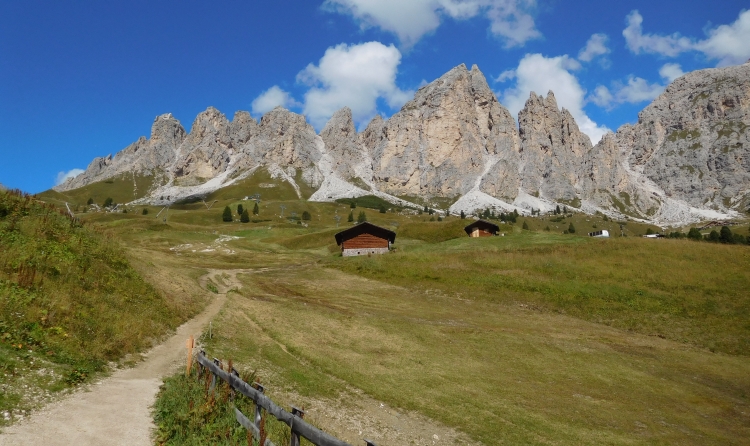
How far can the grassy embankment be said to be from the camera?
1883cm

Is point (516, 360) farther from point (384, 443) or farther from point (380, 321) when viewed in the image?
point (384, 443)

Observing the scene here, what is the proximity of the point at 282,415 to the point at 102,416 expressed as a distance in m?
6.18

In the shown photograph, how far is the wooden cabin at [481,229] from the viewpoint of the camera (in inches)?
3693

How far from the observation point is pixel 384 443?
14.5m

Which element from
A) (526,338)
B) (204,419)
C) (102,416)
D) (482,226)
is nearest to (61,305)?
(102,416)

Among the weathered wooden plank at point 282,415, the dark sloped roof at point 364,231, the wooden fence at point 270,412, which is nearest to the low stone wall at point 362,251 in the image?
the dark sloped roof at point 364,231

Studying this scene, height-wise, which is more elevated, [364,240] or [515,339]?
[364,240]

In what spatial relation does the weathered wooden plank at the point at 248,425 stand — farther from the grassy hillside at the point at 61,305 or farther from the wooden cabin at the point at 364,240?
the wooden cabin at the point at 364,240

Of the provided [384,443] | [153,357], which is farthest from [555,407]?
[153,357]

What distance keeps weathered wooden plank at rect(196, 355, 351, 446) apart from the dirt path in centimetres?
219

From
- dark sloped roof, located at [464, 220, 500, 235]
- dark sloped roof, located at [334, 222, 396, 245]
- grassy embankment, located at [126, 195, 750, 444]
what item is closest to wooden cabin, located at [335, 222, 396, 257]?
dark sloped roof, located at [334, 222, 396, 245]

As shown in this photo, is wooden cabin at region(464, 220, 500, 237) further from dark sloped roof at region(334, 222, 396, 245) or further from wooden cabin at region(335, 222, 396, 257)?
wooden cabin at region(335, 222, 396, 257)

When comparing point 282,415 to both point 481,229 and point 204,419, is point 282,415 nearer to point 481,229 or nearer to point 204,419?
point 204,419

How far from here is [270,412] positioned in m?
9.69
